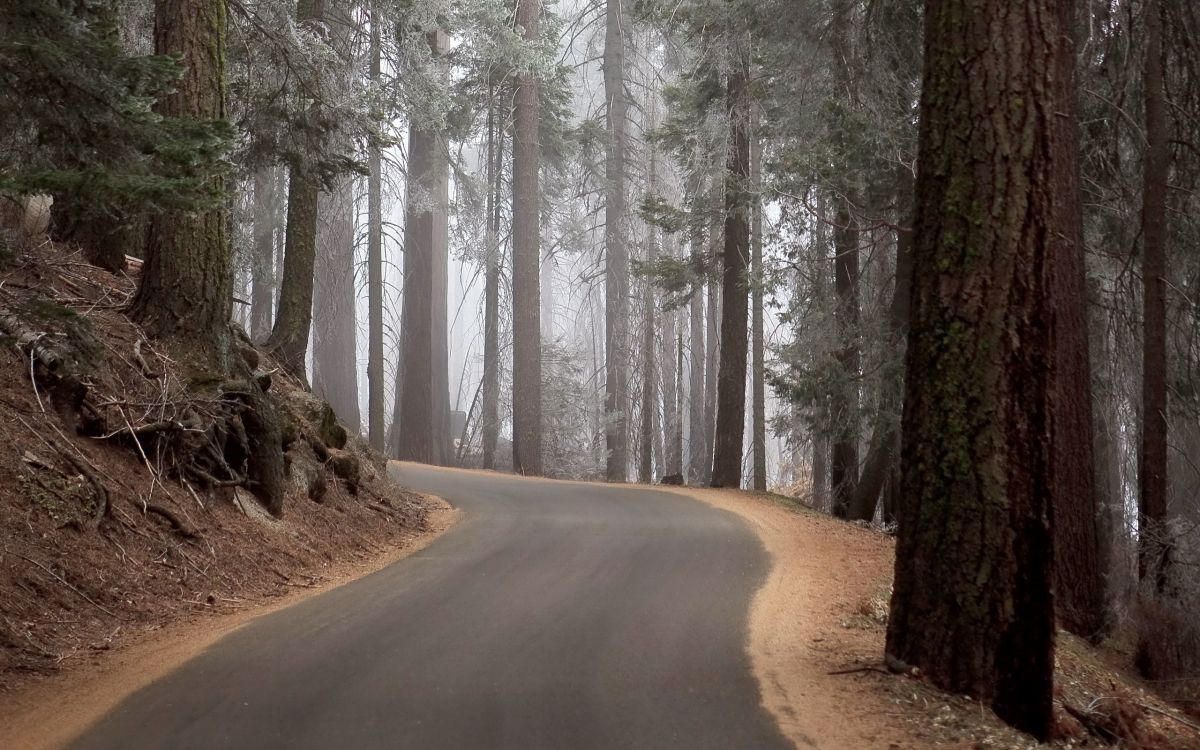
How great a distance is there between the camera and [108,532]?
8.98m

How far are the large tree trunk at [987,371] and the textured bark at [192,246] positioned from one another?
23.2 ft

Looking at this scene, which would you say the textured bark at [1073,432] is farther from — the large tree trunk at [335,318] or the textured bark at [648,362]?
the large tree trunk at [335,318]

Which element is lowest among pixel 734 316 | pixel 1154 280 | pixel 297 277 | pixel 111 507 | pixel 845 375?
pixel 111 507

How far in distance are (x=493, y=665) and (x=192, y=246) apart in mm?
6138

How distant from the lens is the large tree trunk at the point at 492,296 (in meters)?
31.8

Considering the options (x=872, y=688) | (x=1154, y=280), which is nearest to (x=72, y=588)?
(x=872, y=688)

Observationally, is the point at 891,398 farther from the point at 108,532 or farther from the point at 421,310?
the point at 421,310

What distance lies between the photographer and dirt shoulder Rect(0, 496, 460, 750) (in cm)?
581

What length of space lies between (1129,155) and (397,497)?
11.0 m

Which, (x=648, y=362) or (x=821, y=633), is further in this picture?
(x=648, y=362)

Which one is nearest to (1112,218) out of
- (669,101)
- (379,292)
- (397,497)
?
(397,497)

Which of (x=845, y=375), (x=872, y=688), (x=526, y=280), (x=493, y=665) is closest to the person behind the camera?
(x=872, y=688)

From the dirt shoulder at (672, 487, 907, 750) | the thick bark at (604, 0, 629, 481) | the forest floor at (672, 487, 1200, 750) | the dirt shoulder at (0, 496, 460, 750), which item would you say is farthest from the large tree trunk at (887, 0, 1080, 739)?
the thick bark at (604, 0, 629, 481)

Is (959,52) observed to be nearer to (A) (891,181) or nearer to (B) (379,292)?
(A) (891,181)
